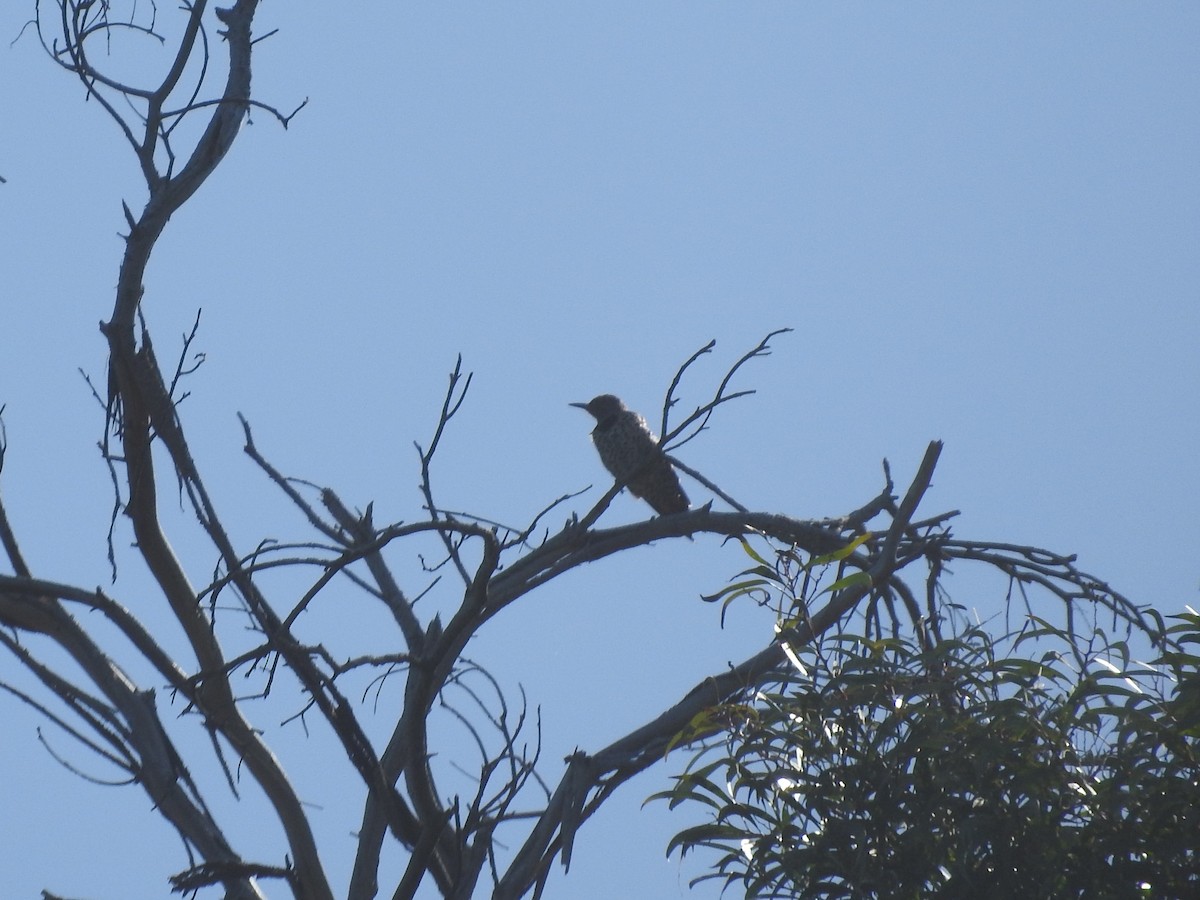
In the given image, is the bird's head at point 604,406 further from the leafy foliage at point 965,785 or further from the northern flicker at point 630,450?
the leafy foliage at point 965,785

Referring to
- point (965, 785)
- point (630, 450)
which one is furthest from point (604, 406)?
point (965, 785)

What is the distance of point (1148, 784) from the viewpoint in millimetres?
2326

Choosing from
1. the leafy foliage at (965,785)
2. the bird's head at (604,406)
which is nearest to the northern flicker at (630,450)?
the bird's head at (604,406)

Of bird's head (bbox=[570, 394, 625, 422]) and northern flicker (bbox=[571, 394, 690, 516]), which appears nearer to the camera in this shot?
northern flicker (bbox=[571, 394, 690, 516])

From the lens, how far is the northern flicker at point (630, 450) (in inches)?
272

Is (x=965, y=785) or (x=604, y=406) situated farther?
(x=604, y=406)

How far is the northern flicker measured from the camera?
6898mm

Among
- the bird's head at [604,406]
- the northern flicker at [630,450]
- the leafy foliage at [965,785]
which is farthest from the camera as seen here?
the bird's head at [604,406]

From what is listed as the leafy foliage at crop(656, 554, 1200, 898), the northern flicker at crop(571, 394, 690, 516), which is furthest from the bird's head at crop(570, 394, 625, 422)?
the leafy foliage at crop(656, 554, 1200, 898)

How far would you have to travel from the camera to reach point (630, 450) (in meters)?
7.20

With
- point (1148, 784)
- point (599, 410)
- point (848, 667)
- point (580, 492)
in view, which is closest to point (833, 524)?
point (580, 492)

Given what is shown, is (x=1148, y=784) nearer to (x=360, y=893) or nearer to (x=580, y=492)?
(x=580, y=492)

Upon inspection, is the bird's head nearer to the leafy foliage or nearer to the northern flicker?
the northern flicker

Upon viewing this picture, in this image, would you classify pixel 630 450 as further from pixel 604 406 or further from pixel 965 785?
pixel 965 785
